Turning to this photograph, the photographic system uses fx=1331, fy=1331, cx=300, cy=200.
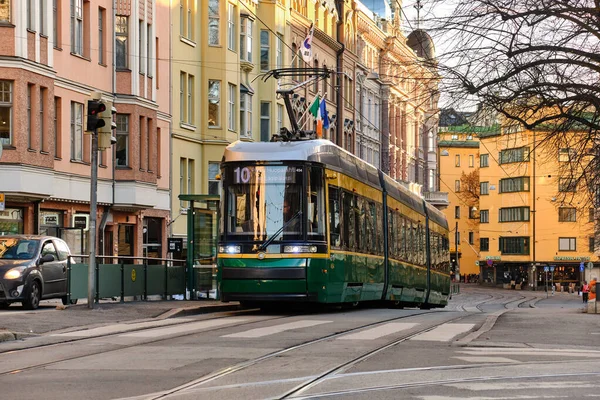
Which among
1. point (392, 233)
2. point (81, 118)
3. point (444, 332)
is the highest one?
point (81, 118)

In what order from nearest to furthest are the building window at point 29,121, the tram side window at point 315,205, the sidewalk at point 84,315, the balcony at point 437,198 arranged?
the sidewalk at point 84,315 < the tram side window at point 315,205 < the building window at point 29,121 < the balcony at point 437,198

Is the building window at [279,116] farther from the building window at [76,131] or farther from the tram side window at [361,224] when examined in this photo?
the tram side window at [361,224]

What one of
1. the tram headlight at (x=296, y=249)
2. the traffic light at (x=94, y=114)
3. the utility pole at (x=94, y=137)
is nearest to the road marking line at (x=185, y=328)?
the tram headlight at (x=296, y=249)

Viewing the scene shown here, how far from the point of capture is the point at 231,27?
2119 inches

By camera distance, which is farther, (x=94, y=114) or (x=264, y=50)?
(x=264, y=50)

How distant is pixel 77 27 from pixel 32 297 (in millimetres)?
15907

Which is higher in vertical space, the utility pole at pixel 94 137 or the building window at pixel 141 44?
the building window at pixel 141 44

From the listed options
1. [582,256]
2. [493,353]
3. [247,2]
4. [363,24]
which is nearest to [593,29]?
[493,353]

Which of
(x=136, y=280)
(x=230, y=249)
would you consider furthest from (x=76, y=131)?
(x=230, y=249)

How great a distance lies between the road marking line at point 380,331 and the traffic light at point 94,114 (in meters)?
6.58

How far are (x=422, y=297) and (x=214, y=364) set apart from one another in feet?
81.4

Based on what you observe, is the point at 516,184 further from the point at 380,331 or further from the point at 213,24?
the point at 380,331

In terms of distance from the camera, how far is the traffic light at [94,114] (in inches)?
952

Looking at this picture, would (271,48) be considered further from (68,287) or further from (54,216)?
(68,287)
